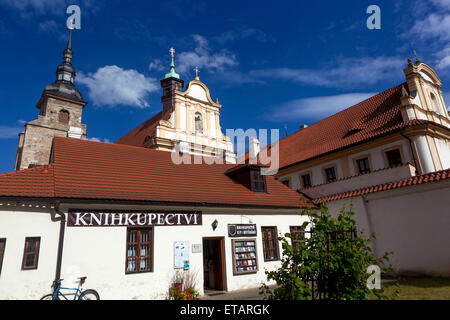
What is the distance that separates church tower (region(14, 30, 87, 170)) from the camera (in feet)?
112

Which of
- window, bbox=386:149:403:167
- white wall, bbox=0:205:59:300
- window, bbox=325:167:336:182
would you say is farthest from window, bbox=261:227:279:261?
window, bbox=386:149:403:167

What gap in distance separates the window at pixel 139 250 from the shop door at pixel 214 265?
328 cm

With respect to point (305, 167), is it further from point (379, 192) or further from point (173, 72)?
point (173, 72)

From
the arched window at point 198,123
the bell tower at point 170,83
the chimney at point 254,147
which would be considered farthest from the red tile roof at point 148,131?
the chimney at point 254,147

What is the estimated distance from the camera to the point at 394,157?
715 inches

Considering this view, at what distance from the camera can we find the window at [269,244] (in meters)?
13.5

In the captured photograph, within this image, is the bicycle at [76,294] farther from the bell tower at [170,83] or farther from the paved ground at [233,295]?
the bell tower at [170,83]

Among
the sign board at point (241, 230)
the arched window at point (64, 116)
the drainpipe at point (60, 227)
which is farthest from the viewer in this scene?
the arched window at point (64, 116)

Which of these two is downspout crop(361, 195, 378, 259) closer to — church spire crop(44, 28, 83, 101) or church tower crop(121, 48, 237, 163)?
church tower crop(121, 48, 237, 163)

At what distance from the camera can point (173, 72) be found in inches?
1468

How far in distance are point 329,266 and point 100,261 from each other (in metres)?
8.26
